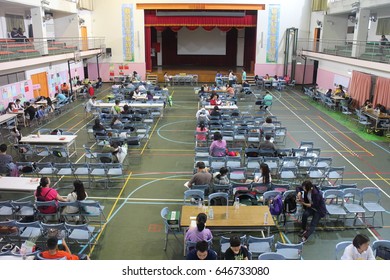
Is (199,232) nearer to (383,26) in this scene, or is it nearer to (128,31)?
(383,26)

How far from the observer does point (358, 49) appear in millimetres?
22000

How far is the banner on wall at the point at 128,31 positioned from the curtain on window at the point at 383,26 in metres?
21.8

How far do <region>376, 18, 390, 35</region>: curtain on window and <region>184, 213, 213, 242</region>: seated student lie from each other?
24.2 meters

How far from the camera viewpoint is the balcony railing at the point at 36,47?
1814 centimetres

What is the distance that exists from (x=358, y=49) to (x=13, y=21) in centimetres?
2357

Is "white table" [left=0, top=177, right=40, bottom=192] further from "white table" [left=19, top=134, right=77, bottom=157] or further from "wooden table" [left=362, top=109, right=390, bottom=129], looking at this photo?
"wooden table" [left=362, top=109, right=390, bottom=129]

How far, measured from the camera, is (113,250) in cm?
832

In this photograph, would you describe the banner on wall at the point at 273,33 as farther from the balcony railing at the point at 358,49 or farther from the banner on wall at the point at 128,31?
the banner on wall at the point at 128,31

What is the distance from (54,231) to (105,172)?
3.52m

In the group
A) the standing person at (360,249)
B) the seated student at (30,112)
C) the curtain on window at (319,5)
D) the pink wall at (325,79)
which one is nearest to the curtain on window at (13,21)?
the seated student at (30,112)

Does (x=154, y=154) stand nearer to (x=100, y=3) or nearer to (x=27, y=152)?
(x=27, y=152)

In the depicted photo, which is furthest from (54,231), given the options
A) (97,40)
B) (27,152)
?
(97,40)

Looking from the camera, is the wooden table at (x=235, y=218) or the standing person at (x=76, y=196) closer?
the wooden table at (x=235, y=218)

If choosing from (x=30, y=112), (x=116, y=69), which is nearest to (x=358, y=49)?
(x=30, y=112)
